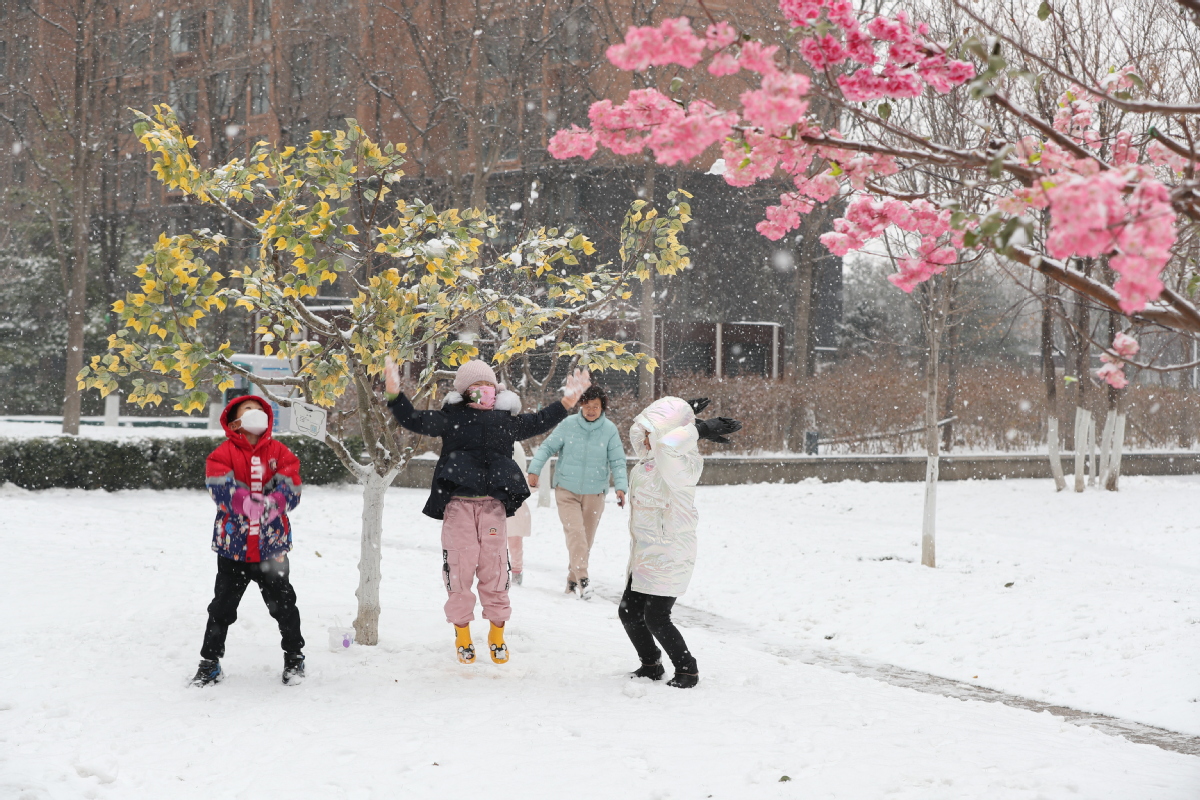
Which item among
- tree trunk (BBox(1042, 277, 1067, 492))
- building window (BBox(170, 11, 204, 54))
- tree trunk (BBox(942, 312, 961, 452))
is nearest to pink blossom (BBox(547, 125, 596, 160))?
tree trunk (BBox(1042, 277, 1067, 492))

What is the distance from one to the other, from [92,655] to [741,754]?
3.70 metres

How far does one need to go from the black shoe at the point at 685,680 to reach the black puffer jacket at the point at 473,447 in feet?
4.39

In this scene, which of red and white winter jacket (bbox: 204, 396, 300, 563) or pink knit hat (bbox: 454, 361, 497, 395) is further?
pink knit hat (bbox: 454, 361, 497, 395)

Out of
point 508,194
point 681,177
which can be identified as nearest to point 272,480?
point 681,177

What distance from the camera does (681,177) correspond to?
24.8 meters

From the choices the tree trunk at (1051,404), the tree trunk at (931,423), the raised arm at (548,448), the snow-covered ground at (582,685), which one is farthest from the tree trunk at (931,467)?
the tree trunk at (1051,404)

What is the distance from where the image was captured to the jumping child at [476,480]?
5.41m

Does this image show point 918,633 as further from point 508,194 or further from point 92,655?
point 508,194

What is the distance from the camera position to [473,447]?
549cm

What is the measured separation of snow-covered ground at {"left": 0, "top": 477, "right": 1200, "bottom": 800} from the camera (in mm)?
4066

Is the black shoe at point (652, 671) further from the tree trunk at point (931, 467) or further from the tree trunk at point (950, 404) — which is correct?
the tree trunk at point (950, 404)

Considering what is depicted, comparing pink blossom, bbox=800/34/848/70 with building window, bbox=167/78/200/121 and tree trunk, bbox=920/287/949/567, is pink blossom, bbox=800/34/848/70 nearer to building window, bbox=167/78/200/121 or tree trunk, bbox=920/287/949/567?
Answer: tree trunk, bbox=920/287/949/567

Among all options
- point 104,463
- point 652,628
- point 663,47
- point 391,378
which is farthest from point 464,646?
point 104,463

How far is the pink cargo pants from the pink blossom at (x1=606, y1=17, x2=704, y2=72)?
2909mm
